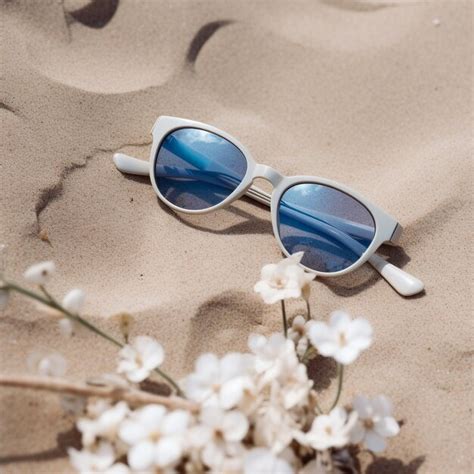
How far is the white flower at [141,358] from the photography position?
1433 mm

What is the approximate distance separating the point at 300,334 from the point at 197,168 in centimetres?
71

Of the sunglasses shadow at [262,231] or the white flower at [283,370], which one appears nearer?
the white flower at [283,370]

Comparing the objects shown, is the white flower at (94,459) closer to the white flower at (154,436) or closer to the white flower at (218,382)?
the white flower at (154,436)

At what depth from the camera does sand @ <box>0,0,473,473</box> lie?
162cm

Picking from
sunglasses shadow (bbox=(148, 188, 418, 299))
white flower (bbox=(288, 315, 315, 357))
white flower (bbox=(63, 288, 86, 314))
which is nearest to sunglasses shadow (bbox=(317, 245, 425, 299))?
sunglasses shadow (bbox=(148, 188, 418, 299))

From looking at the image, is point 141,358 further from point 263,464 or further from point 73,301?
point 263,464

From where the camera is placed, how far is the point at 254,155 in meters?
2.20

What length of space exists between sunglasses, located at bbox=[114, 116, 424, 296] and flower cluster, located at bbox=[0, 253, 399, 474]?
1.68 ft

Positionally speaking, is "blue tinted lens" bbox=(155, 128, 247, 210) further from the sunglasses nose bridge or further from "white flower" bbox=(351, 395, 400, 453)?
"white flower" bbox=(351, 395, 400, 453)

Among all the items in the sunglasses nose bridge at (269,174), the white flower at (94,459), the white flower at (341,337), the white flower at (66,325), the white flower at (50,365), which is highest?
the white flower at (341,337)

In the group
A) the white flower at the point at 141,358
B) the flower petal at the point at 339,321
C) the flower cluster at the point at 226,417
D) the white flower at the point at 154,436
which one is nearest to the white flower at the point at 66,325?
the flower cluster at the point at 226,417

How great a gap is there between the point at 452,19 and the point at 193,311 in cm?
160

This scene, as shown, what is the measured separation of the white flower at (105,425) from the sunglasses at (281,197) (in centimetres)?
79

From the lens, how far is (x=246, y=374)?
137 cm
